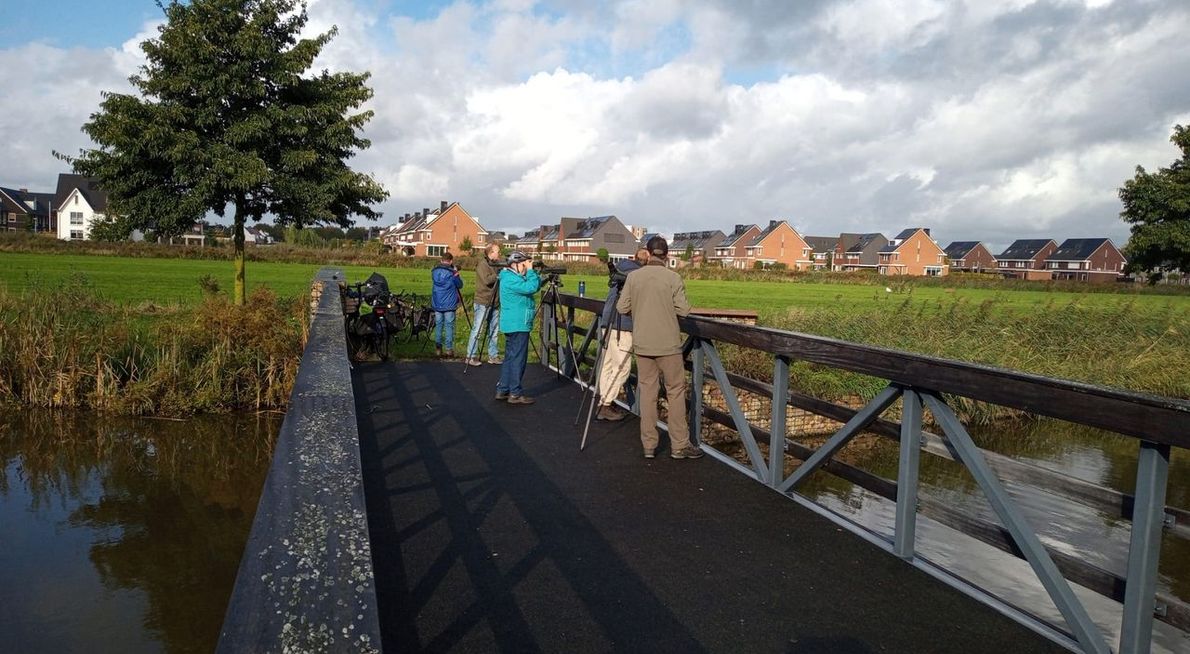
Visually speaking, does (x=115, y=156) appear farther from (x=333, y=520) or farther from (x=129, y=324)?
(x=333, y=520)

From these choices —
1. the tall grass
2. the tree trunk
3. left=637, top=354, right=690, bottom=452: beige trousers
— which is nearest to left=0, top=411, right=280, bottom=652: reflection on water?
the tall grass

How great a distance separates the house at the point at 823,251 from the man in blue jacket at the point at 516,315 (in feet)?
369

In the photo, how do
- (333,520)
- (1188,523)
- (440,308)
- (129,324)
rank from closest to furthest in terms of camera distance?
(333,520) < (1188,523) < (129,324) < (440,308)

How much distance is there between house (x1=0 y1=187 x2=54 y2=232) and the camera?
278ft

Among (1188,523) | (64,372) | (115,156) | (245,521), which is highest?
(115,156)

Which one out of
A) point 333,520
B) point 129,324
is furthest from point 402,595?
point 129,324

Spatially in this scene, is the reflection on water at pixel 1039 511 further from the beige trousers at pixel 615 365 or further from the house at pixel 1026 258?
the house at pixel 1026 258

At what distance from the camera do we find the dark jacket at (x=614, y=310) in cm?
695

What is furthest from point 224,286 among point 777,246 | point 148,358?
point 777,246

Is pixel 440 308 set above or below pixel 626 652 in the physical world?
above

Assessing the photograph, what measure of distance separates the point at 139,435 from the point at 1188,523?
10676 mm

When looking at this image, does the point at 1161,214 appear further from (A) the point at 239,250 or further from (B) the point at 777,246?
(B) the point at 777,246

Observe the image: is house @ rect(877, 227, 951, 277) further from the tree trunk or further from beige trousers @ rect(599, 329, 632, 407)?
beige trousers @ rect(599, 329, 632, 407)

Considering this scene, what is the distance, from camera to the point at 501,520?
15.0 feet
